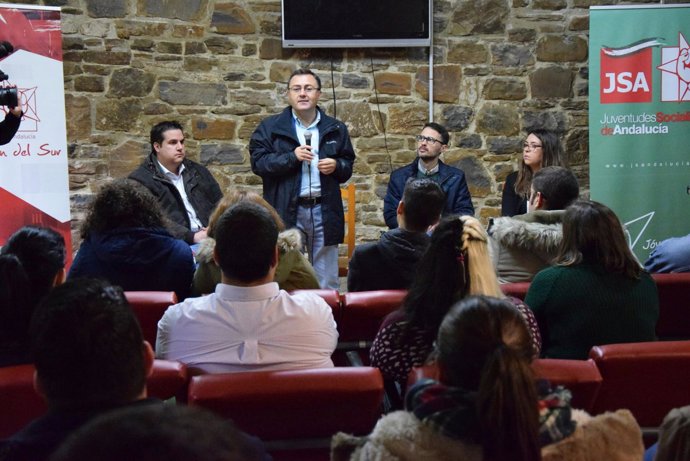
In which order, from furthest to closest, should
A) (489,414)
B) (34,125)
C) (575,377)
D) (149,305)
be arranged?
(34,125) < (149,305) < (575,377) < (489,414)

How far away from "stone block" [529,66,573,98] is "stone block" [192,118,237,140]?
2.44 metres

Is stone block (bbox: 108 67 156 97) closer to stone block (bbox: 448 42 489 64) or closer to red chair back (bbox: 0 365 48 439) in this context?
stone block (bbox: 448 42 489 64)

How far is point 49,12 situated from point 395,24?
8.24 feet

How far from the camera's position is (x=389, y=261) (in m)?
3.33

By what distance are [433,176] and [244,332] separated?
3623 mm

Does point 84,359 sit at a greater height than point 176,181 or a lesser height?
lesser

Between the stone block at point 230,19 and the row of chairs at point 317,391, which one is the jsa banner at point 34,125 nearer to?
the stone block at point 230,19

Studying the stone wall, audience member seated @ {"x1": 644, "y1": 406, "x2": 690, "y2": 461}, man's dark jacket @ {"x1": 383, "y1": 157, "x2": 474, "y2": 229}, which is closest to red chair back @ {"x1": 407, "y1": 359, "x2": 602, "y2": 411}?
audience member seated @ {"x1": 644, "y1": 406, "x2": 690, "y2": 461}

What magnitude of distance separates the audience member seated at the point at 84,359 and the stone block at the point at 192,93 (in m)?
5.06

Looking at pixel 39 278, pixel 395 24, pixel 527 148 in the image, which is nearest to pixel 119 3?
pixel 395 24

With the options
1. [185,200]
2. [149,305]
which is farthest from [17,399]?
[185,200]

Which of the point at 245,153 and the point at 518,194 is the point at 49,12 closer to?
the point at 245,153

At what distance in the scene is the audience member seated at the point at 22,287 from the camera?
2203 millimetres

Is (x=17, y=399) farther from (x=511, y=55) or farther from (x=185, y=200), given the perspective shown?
(x=511, y=55)
